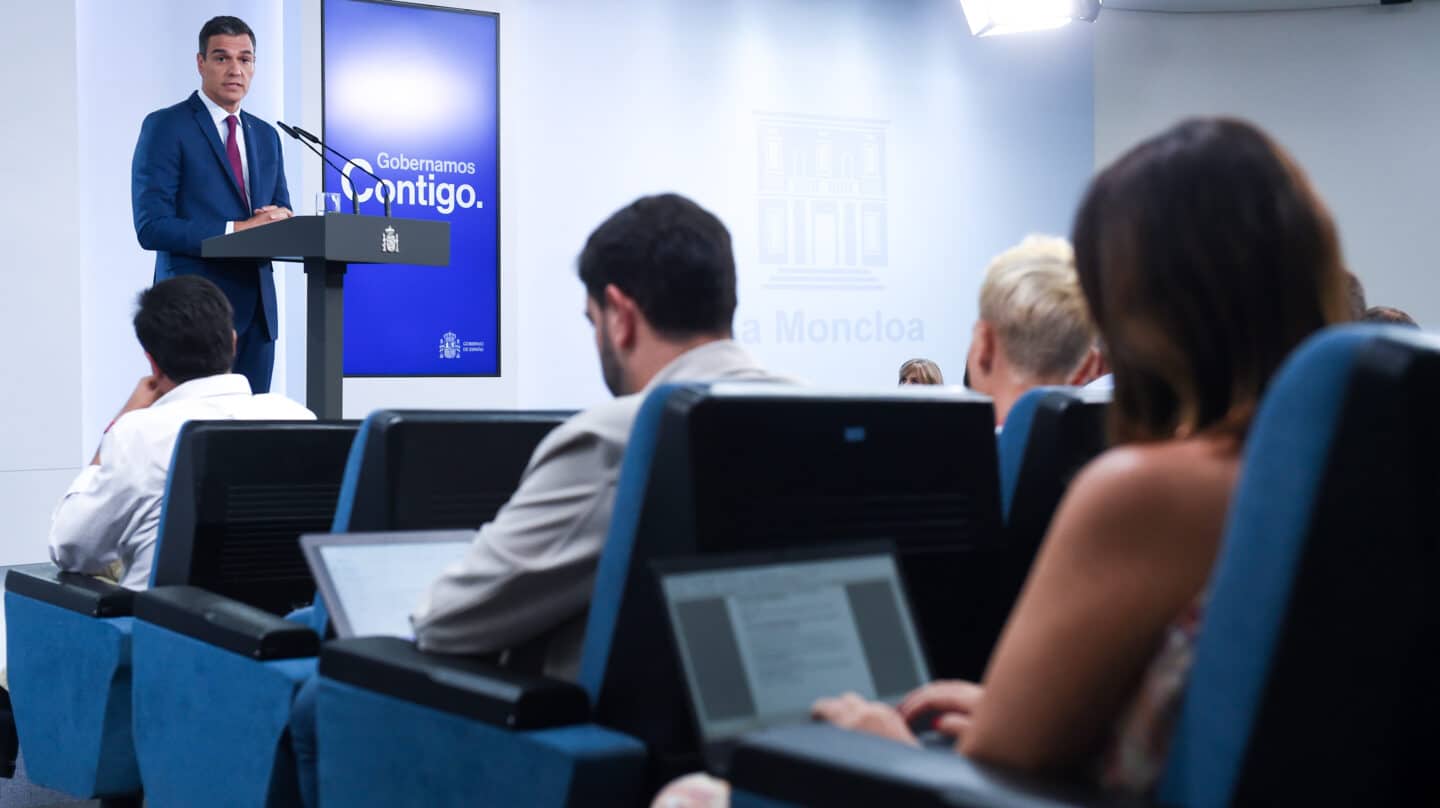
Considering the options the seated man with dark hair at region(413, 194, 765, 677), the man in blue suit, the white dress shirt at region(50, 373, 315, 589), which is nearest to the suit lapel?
the man in blue suit

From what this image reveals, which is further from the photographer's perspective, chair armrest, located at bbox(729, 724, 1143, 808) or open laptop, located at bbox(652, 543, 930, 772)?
open laptop, located at bbox(652, 543, 930, 772)

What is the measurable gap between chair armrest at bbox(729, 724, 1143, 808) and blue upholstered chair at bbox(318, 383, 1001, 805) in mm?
316

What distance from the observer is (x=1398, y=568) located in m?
1.01

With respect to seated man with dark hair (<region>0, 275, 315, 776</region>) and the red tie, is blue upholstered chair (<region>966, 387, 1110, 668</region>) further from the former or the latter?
the red tie

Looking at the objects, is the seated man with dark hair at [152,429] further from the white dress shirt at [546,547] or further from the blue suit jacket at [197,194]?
the blue suit jacket at [197,194]

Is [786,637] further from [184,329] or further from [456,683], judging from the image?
[184,329]

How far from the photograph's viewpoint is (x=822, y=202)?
8305 millimetres

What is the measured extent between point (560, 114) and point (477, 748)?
20.0 feet

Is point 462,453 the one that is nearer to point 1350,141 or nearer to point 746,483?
point 746,483

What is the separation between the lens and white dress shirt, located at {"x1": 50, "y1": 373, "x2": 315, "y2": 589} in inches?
115

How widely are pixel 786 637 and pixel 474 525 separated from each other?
0.95 metres

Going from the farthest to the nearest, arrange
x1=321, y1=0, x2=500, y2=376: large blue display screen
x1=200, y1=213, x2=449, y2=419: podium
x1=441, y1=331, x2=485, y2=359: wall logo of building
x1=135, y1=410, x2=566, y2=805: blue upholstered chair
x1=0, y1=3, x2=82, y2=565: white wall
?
x1=441, y1=331, x2=485, y2=359: wall logo of building < x1=321, y1=0, x2=500, y2=376: large blue display screen < x1=0, y1=3, x2=82, y2=565: white wall < x1=200, y1=213, x2=449, y2=419: podium < x1=135, y1=410, x2=566, y2=805: blue upholstered chair

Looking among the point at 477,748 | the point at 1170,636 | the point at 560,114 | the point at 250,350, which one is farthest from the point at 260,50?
the point at 1170,636

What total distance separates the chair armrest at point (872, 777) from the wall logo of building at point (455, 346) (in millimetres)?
5841
